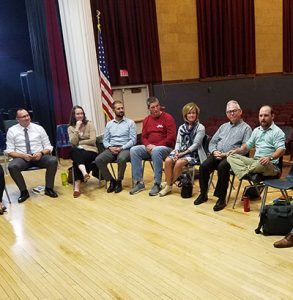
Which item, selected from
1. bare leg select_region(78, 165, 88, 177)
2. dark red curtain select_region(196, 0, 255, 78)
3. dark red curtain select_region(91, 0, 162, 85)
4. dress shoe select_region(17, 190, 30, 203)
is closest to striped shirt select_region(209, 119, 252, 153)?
bare leg select_region(78, 165, 88, 177)

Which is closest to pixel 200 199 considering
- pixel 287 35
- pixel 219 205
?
pixel 219 205

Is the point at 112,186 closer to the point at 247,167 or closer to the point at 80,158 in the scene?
the point at 80,158

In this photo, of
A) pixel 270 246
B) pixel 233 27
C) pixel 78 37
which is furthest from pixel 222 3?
pixel 270 246

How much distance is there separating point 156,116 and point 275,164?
65.8 inches

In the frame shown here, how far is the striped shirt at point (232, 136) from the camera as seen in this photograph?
3670mm

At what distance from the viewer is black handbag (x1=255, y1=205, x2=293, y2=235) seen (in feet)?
9.12

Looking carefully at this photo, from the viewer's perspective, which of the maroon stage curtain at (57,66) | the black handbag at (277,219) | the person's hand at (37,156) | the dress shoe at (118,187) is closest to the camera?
the black handbag at (277,219)

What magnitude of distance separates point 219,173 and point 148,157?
1120 millimetres

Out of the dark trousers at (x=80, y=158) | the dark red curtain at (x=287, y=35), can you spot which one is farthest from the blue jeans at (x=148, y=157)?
the dark red curtain at (x=287, y=35)

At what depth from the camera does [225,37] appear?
8570mm

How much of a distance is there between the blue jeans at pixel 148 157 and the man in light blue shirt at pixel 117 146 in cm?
12

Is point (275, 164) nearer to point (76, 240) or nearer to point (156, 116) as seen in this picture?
point (156, 116)

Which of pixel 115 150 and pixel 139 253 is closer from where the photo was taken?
pixel 139 253

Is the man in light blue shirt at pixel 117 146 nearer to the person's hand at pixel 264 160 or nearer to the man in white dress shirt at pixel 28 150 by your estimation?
the man in white dress shirt at pixel 28 150
